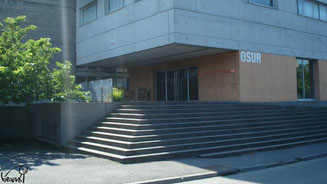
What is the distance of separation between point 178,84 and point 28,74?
38.4 feet

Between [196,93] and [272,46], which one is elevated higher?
[272,46]

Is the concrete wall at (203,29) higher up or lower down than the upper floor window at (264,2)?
lower down

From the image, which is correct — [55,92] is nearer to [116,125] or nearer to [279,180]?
A: [116,125]

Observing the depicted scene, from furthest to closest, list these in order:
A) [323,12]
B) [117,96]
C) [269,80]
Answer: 1. [323,12]
2. [269,80]
3. [117,96]

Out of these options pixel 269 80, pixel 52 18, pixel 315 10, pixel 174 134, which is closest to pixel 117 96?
pixel 174 134

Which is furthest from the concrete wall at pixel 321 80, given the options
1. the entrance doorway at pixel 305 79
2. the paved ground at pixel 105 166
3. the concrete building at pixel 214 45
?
the paved ground at pixel 105 166

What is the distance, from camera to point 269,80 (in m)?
19.4

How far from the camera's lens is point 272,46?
19.8m

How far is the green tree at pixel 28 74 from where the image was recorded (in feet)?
38.9

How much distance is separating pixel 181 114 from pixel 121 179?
19.8ft

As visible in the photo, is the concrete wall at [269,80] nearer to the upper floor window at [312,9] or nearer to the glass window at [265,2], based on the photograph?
the glass window at [265,2]

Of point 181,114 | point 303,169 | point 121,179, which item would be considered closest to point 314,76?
point 181,114

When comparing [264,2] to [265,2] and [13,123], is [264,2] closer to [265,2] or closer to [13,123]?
[265,2]

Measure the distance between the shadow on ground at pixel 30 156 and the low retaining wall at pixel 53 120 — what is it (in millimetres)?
871
